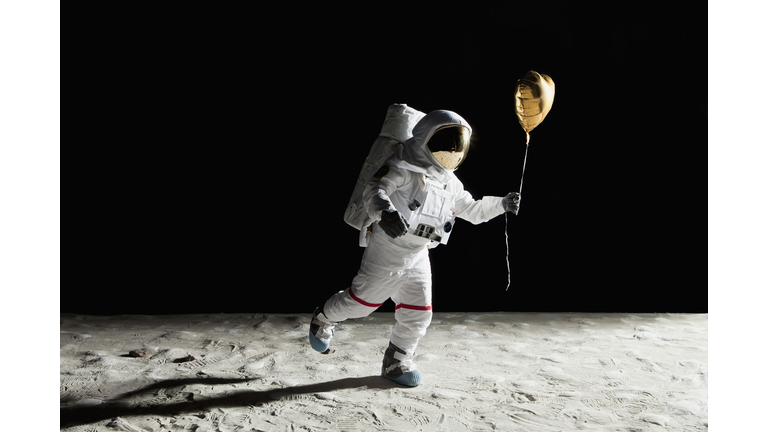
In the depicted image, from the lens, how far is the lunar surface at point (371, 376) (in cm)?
219

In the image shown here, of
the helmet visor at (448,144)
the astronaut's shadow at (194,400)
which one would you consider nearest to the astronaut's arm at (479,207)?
the helmet visor at (448,144)

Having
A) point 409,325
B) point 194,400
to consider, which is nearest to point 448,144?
point 409,325

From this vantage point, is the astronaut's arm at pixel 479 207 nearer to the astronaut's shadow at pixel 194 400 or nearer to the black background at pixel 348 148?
the astronaut's shadow at pixel 194 400

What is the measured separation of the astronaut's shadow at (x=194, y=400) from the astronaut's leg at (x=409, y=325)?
8cm

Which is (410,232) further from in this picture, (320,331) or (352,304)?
(320,331)

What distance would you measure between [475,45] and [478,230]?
1.36m

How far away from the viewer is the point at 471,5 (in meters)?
4.12

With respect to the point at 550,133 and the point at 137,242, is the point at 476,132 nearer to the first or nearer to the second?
the point at 550,133

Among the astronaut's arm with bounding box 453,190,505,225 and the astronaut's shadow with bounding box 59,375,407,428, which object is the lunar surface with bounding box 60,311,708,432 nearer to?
the astronaut's shadow with bounding box 59,375,407,428

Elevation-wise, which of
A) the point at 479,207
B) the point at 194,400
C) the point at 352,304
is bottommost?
the point at 194,400

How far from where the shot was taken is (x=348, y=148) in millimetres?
4133

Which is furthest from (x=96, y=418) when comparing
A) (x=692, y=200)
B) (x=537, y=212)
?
(x=692, y=200)

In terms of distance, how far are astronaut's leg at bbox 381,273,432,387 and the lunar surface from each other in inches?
3.1

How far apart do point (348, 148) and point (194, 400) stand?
7.31 ft
